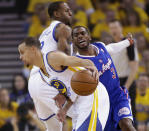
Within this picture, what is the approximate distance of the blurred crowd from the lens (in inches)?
323

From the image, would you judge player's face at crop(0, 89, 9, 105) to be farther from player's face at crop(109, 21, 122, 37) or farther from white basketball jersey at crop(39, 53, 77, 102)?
white basketball jersey at crop(39, 53, 77, 102)

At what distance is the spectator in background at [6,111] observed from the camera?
8227 mm

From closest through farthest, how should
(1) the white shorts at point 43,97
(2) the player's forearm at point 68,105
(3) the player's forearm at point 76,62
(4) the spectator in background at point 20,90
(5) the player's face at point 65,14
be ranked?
(3) the player's forearm at point 76,62
(2) the player's forearm at point 68,105
(5) the player's face at point 65,14
(1) the white shorts at point 43,97
(4) the spectator in background at point 20,90

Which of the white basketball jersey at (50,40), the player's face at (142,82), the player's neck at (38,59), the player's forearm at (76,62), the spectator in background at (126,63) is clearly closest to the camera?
the player's forearm at (76,62)

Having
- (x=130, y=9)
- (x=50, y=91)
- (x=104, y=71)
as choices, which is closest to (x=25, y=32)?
(x=130, y=9)

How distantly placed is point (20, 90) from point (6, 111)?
2.16 feet

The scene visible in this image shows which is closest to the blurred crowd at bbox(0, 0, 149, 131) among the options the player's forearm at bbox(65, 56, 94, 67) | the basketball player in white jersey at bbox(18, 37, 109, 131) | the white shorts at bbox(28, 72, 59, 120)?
the white shorts at bbox(28, 72, 59, 120)

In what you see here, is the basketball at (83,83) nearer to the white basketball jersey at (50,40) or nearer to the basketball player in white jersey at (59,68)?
the basketball player in white jersey at (59,68)

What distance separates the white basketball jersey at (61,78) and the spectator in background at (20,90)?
3516mm

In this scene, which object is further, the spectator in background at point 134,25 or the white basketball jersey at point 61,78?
the spectator in background at point 134,25

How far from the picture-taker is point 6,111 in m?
8.41

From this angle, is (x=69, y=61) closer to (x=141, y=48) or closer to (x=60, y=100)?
(x=60, y=100)

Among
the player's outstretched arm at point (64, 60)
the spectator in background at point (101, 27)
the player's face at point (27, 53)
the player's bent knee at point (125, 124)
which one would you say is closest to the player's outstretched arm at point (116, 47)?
the player's bent knee at point (125, 124)

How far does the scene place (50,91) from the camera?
19.7 feet
